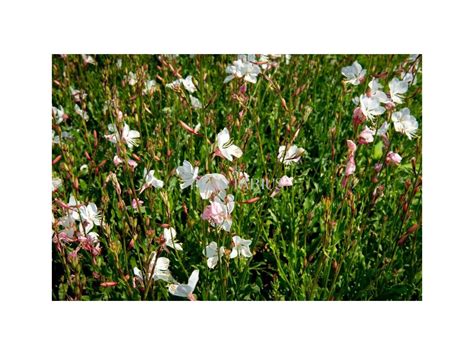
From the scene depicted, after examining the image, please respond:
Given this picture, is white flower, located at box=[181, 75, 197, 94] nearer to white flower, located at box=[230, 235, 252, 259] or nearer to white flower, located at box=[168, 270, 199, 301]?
white flower, located at box=[230, 235, 252, 259]

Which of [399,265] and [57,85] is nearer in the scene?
[399,265]

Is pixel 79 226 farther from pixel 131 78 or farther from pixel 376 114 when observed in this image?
pixel 376 114

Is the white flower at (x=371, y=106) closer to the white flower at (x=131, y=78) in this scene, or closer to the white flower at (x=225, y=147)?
the white flower at (x=225, y=147)

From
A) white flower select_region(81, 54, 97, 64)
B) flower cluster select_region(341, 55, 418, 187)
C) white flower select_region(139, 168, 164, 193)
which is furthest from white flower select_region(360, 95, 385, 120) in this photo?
white flower select_region(81, 54, 97, 64)

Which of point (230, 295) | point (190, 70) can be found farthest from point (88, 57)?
point (230, 295)
